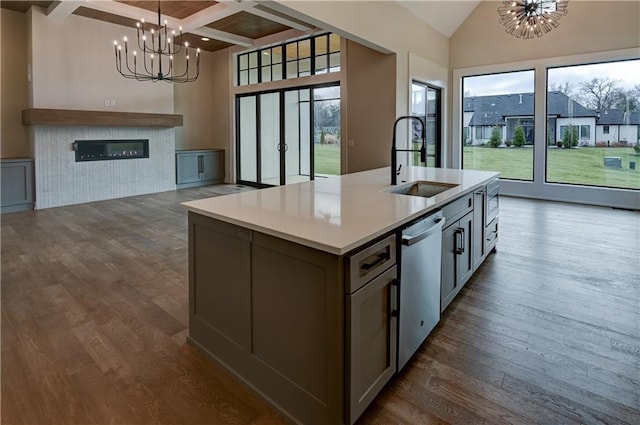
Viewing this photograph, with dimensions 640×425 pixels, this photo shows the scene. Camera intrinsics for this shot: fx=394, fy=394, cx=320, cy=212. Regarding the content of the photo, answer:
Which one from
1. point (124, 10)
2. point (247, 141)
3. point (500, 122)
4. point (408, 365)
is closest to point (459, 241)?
point (408, 365)

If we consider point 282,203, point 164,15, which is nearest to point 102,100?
point 164,15

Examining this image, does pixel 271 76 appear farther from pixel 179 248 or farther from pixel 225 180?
pixel 179 248

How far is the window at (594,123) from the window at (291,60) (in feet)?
13.2

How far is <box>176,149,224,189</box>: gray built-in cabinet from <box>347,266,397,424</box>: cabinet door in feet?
26.5

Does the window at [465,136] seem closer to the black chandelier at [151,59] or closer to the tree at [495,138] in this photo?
the tree at [495,138]

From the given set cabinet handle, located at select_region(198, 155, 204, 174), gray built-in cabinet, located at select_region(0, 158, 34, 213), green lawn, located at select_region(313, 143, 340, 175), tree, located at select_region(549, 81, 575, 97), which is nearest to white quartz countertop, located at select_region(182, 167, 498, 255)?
green lawn, located at select_region(313, 143, 340, 175)

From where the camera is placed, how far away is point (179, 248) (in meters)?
4.42

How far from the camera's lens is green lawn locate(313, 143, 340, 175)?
7688mm

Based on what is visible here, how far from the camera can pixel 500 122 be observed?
7859 mm

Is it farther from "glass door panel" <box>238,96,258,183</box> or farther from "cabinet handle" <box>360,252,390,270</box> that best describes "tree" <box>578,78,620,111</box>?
"cabinet handle" <box>360,252,390,270</box>

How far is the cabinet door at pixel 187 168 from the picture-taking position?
29.6ft

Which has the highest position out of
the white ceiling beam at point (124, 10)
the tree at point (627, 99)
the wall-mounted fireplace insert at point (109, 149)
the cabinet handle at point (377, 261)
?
the white ceiling beam at point (124, 10)

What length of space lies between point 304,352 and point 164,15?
7.34 meters

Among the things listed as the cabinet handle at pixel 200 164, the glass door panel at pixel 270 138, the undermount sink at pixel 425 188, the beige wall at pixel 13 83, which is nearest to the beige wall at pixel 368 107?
the glass door panel at pixel 270 138
